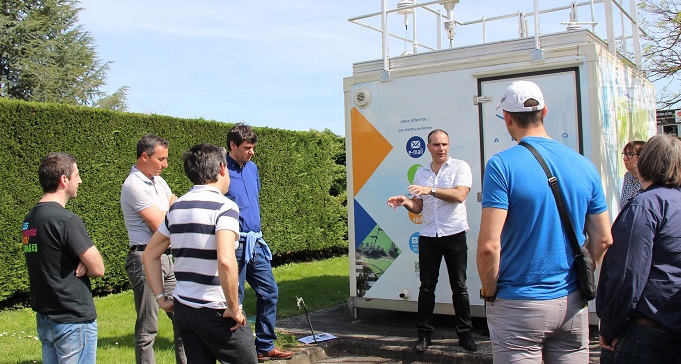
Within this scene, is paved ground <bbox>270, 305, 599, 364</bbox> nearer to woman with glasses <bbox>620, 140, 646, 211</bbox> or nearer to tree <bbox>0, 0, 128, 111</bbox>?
woman with glasses <bbox>620, 140, 646, 211</bbox>

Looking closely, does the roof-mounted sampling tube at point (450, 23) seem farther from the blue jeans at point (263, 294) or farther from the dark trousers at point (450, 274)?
the blue jeans at point (263, 294)

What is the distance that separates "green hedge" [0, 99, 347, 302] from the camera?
7.75 meters

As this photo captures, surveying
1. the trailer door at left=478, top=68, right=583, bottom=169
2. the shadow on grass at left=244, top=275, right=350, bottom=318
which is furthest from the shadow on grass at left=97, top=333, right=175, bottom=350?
the trailer door at left=478, top=68, right=583, bottom=169

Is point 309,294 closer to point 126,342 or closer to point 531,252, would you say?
point 126,342

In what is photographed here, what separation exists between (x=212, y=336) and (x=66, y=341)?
0.93 metres

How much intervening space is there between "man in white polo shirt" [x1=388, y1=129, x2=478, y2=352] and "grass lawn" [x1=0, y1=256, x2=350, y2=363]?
1.41 metres

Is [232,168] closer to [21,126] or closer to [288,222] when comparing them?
[21,126]

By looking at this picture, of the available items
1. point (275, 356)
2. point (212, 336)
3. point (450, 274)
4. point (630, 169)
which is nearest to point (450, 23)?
point (630, 169)

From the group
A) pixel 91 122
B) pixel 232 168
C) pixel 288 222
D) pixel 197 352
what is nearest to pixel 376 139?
pixel 232 168

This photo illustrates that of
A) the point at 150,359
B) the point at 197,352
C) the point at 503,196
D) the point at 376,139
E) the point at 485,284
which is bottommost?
the point at 150,359

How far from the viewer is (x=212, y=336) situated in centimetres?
312

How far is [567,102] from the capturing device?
5516 mm

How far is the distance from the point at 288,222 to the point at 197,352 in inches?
364

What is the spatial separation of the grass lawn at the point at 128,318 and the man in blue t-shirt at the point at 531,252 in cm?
347
